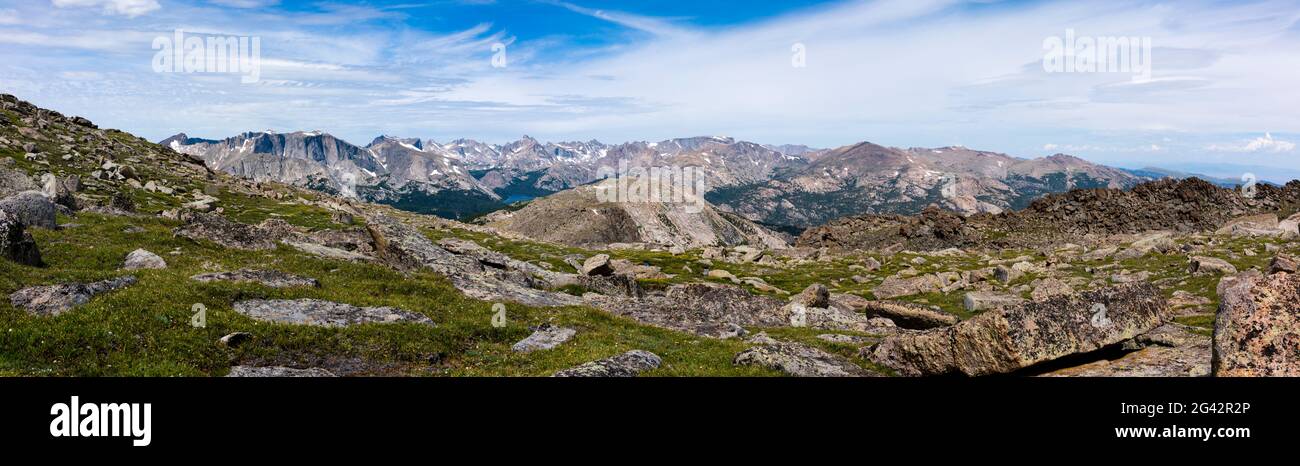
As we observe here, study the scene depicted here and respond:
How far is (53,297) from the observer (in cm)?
2000

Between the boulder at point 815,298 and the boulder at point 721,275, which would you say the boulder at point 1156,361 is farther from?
the boulder at point 721,275

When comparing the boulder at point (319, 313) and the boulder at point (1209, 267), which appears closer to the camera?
the boulder at point (319, 313)

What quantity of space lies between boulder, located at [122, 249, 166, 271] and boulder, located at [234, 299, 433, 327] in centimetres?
930

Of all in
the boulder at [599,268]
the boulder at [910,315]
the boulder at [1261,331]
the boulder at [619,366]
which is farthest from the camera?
the boulder at [599,268]

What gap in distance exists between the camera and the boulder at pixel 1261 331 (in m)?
13.3

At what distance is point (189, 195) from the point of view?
3359 inches

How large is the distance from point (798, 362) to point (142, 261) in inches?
1282

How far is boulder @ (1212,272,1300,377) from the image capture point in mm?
13320

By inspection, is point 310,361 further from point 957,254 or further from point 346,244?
point 957,254

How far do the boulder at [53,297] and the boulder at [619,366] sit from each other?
17.2 metres

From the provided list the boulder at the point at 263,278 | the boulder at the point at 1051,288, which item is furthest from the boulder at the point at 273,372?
the boulder at the point at 1051,288

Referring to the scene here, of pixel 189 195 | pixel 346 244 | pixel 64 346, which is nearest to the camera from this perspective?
pixel 64 346
